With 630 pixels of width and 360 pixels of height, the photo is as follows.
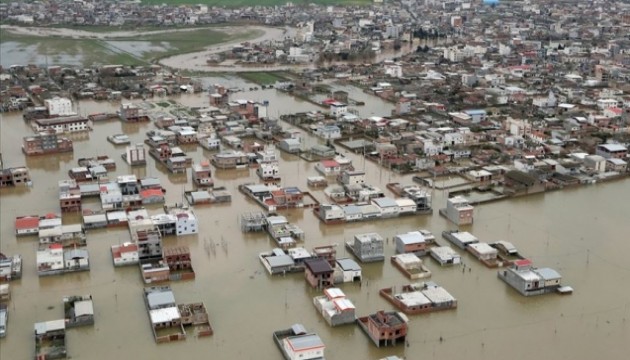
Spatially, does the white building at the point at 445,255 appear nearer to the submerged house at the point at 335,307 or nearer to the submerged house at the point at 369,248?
the submerged house at the point at 369,248

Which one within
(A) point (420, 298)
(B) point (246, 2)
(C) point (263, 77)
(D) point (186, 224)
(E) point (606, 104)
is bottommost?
(A) point (420, 298)

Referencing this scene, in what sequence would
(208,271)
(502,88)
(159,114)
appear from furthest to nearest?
(502,88), (159,114), (208,271)

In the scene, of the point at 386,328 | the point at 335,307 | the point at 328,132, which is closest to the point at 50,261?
the point at 335,307

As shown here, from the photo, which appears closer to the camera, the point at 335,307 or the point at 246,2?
the point at 335,307

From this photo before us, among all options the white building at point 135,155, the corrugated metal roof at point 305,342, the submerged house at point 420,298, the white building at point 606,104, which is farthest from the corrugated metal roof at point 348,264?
the white building at point 606,104

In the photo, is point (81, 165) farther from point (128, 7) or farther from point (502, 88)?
point (128, 7)

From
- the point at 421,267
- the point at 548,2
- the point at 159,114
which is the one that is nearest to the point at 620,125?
the point at 421,267

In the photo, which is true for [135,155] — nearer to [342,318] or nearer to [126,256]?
[126,256]
